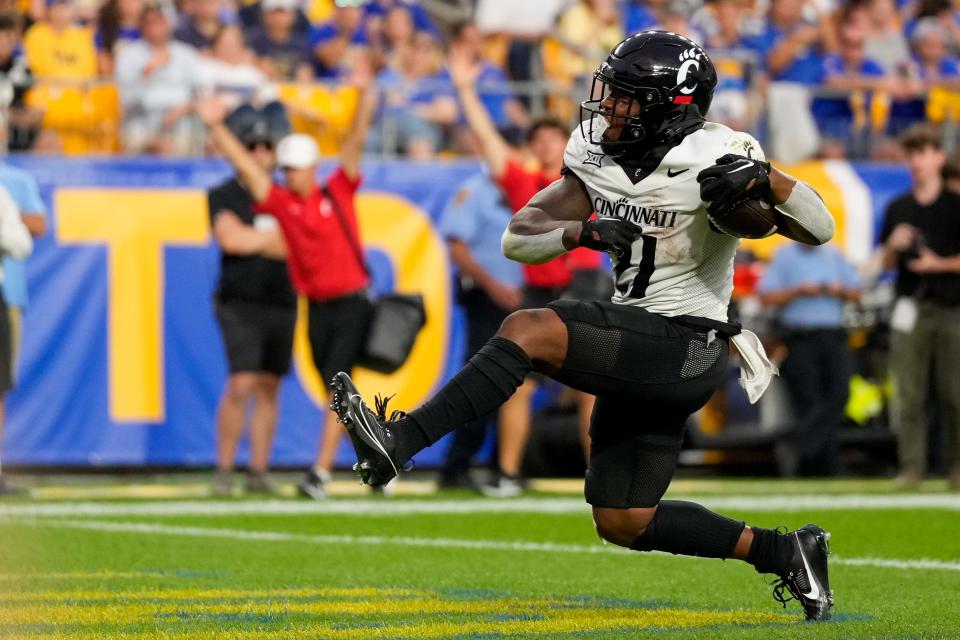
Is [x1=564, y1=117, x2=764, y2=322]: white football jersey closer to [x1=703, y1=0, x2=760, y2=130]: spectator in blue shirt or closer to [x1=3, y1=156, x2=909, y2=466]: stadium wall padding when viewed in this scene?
[x1=3, y1=156, x2=909, y2=466]: stadium wall padding

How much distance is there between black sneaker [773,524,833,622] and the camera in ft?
17.0

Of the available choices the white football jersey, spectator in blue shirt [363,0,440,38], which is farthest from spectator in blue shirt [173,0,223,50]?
the white football jersey

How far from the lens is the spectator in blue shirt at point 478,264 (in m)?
10.6

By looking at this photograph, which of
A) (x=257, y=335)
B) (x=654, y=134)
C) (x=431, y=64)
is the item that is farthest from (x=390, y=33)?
(x=654, y=134)

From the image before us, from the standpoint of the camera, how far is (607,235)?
473cm

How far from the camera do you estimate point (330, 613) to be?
17.3ft

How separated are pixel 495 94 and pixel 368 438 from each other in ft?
28.6

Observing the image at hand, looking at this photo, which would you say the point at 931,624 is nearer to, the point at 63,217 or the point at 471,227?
the point at 471,227

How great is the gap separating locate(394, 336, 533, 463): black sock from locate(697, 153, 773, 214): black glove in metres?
0.68

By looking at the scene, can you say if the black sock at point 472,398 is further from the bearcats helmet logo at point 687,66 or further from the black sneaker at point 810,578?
the black sneaker at point 810,578

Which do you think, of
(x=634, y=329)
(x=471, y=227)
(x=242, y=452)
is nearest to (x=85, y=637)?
(x=634, y=329)

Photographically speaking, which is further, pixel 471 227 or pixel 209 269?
pixel 209 269

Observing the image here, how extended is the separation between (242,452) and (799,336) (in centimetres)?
395

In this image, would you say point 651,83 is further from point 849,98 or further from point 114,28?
point 849,98
